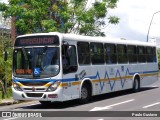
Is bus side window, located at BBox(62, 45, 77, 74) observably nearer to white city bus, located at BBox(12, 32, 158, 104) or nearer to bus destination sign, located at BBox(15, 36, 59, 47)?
white city bus, located at BBox(12, 32, 158, 104)

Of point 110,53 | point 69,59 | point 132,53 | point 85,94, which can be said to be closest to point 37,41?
point 69,59

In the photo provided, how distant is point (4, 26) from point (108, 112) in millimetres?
31388

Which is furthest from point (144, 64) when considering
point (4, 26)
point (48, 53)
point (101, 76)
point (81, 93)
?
point (4, 26)

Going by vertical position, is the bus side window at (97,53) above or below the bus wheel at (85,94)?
above

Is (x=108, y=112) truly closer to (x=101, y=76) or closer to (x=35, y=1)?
(x=101, y=76)

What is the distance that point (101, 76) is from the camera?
63.7 feet

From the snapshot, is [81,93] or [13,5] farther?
[13,5]

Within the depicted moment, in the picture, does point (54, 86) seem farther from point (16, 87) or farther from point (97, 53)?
point (97, 53)

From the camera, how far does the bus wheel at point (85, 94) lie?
58.0ft

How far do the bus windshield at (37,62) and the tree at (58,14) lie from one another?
12.5 meters

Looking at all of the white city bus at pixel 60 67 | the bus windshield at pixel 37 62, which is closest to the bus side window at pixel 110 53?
the white city bus at pixel 60 67

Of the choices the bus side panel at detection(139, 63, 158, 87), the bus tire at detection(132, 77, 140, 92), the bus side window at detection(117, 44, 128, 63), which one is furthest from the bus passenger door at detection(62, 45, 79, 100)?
the bus side panel at detection(139, 63, 158, 87)

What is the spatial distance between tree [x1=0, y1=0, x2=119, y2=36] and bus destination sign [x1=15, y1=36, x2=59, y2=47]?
12130 millimetres

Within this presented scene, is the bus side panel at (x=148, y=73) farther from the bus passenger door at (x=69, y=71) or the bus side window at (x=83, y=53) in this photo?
the bus passenger door at (x=69, y=71)
